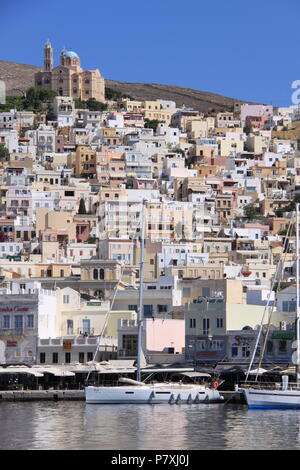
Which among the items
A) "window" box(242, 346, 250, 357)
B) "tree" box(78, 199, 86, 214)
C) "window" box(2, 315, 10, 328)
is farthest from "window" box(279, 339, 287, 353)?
"tree" box(78, 199, 86, 214)

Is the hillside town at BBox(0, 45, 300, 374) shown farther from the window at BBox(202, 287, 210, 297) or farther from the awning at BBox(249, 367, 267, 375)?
the awning at BBox(249, 367, 267, 375)

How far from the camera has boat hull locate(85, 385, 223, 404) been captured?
52.0 meters

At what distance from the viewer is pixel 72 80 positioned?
521 ft

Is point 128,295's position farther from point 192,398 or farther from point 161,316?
point 192,398

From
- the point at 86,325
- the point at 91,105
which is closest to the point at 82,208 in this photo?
the point at 86,325

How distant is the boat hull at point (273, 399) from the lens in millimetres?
49812

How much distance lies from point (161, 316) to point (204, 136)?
275 feet

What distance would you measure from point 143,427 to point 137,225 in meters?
56.7

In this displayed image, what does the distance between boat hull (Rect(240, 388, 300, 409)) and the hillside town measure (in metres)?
4.52

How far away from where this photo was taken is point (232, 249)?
98.4m

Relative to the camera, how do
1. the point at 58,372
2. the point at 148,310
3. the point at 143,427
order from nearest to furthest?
1. the point at 143,427
2. the point at 58,372
3. the point at 148,310

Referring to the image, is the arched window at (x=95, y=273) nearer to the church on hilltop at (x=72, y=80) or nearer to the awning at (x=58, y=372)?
the awning at (x=58, y=372)

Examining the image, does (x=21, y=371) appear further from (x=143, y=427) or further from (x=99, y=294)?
(x=99, y=294)
